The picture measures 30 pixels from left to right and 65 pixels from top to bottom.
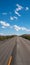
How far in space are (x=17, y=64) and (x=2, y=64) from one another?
89 cm

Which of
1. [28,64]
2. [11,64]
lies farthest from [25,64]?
[11,64]

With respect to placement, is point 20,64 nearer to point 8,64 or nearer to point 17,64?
point 17,64

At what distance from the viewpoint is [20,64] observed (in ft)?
29.8

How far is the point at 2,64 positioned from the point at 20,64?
3.53 feet

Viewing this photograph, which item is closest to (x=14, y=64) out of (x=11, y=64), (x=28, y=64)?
(x=11, y=64)

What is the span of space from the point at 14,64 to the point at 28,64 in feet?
2.75

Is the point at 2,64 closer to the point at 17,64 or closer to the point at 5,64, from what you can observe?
the point at 5,64

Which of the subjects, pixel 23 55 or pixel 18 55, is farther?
pixel 18 55

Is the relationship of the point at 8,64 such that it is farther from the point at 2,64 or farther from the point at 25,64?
the point at 25,64

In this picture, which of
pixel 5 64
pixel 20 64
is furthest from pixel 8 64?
pixel 20 64

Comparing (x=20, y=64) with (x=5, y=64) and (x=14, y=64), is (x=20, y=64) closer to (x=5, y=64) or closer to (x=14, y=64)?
(x=14, y=64)

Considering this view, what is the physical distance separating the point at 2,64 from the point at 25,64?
1.38 metres

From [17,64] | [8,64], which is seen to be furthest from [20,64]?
[8,64]

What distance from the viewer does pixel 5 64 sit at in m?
8.74
